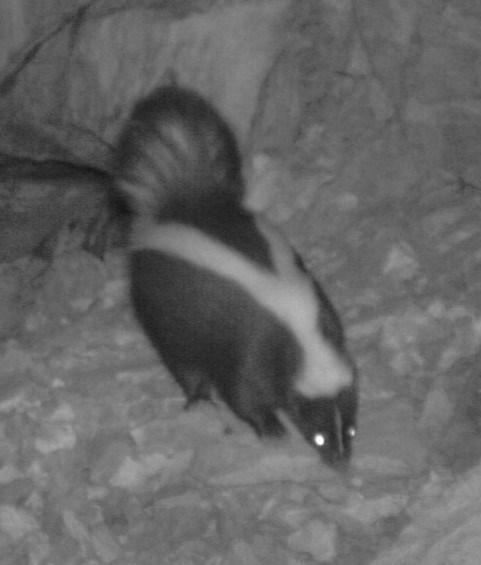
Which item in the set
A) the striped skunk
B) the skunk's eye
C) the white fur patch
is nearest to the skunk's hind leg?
the striped skunk

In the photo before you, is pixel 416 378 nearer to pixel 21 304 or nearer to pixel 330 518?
pixel 330 518

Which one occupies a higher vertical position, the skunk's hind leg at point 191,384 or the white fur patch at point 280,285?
the white fur patch at point 280,285

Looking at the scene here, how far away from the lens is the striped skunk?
4035mm

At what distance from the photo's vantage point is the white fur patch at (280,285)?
3.99 m

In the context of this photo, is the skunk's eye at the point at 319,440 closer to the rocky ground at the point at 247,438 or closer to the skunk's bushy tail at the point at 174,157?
the rocky ground at the point at 247,438

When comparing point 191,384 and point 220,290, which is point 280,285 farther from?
point 191,384

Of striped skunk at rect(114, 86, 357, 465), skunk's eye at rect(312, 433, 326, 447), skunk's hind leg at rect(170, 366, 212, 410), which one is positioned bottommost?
skunk's hind leg at rect(170, 366, 212, 410)

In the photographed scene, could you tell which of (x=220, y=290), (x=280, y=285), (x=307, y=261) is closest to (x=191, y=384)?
(x=220, y=290)

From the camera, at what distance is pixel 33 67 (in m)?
5.20

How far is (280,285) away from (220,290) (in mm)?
208

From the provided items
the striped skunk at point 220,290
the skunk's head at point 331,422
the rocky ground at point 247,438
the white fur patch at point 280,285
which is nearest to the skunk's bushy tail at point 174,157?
the striped skunk at point 220,290

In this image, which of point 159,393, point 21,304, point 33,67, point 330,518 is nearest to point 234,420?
A: point 159,393

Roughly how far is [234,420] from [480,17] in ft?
5.66

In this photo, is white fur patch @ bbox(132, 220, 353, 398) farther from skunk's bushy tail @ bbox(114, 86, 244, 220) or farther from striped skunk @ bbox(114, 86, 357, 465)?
skunk's bushy tail @ bbox(114, 86, 244, 220)
